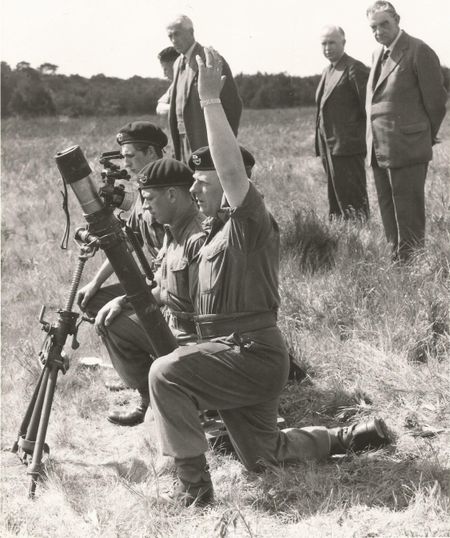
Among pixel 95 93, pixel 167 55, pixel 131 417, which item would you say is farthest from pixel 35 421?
pixel 95 93

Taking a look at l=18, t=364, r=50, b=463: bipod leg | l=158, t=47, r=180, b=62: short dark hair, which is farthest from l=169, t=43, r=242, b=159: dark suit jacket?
l=18, t=364, r=50, b=463: bipod leg

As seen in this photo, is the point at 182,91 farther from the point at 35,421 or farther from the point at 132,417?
the point at 35,421

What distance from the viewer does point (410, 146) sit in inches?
246

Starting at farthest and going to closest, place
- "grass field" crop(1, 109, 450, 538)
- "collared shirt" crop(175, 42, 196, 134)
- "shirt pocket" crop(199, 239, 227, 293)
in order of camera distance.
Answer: "collared shirt" crop(175, 42, 196, 134) < "shirt pocket" crop(199, 239, 227, 293) < "grass field" crop(1, 109, 450, 538)

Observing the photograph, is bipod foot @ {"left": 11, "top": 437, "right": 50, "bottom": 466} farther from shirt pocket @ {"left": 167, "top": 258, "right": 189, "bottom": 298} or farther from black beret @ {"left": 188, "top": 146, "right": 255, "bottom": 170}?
black beret @ {"left": 188, "top": 146, "right": 255, "bottom": 170}

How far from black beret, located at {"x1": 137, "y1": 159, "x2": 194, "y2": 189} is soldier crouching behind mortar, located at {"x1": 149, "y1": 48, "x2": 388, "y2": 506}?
0.41 meters

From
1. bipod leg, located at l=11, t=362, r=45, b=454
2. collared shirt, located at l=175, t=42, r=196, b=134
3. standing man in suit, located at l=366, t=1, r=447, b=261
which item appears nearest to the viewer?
bipod leg, located at l=11, t=362, r=45, b=454

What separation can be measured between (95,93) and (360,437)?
101 feet

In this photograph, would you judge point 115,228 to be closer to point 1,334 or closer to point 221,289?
point 221,289

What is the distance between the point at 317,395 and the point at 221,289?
134 cm

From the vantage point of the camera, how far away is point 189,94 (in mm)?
6750

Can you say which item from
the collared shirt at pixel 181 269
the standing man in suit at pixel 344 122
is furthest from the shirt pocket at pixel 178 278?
the standing man in suit at pixel 344 122

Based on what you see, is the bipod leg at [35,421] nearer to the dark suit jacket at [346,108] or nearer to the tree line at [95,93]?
the dark suit jacket at [346,108]

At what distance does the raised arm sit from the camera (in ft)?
11.1
